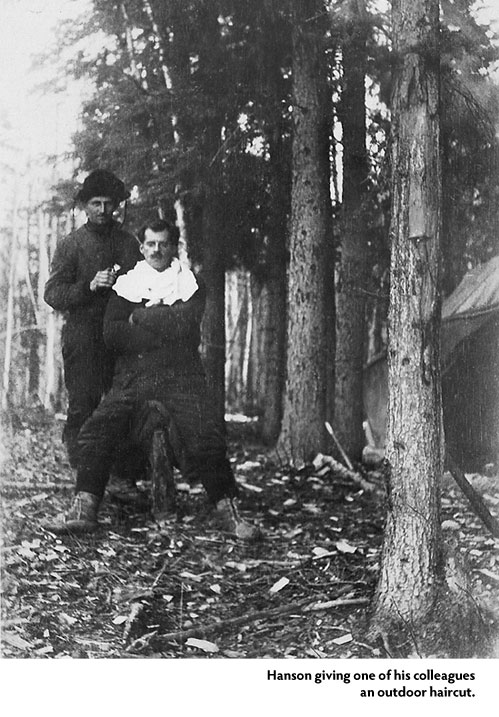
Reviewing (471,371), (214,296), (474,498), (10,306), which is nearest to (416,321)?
(471,371)

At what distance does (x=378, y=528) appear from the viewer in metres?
4.12

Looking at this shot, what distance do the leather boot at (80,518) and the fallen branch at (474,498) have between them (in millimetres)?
1892

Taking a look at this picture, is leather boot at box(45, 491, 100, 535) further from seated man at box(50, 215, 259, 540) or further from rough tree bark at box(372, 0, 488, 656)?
rough tree bark at box(372, 0, 488, 656)

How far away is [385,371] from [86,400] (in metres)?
1.64

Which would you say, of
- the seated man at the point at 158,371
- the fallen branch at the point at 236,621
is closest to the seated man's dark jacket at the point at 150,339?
the seated man at the point at 158,371

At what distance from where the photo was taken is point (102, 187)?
14.2ft

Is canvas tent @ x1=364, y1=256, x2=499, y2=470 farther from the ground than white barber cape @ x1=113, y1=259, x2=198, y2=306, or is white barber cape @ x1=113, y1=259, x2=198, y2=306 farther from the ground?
white barber cape @ x1=113, y1=259, x2=198, y2=306

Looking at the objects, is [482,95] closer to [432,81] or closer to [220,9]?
[432,81]

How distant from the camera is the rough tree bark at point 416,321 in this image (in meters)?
3.60

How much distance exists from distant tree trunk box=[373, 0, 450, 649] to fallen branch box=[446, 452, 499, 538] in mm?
503

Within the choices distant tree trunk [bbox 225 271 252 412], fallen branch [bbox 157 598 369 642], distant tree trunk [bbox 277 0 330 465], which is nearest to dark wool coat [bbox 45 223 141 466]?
distant tree trunk [bbox 225 271 252 412]

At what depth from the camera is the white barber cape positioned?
14.1ft

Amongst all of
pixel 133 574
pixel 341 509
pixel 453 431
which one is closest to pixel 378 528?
pixel 341 509

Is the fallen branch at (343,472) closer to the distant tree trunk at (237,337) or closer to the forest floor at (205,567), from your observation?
the forest floor at (205,567)
